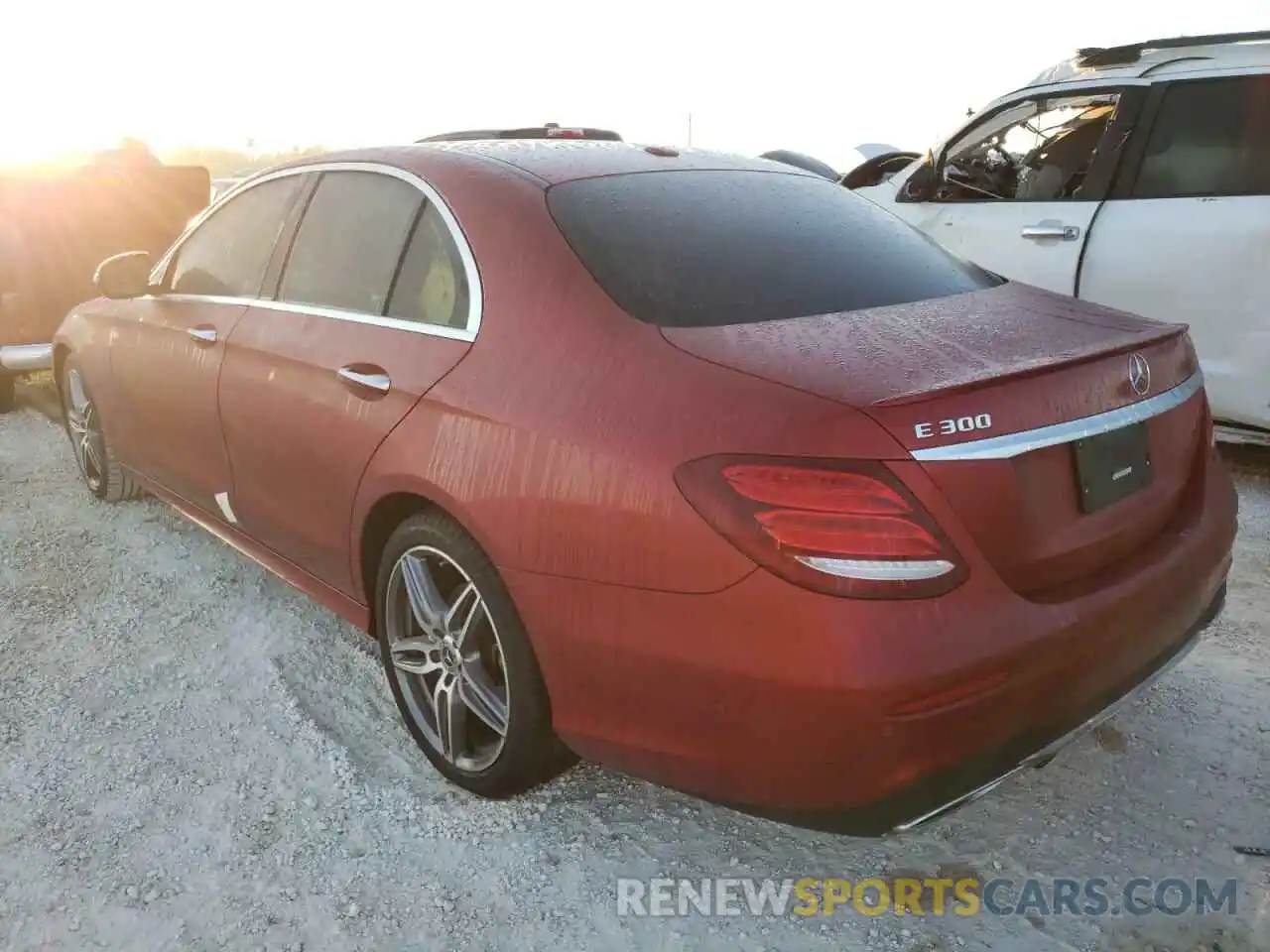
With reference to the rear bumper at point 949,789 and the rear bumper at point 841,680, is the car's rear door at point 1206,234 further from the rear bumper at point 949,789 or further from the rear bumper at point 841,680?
the rear bumper at point 949,789

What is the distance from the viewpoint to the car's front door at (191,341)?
346cm

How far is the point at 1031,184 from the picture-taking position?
549 centimetres

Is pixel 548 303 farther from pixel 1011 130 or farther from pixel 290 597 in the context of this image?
pixel 1011 130

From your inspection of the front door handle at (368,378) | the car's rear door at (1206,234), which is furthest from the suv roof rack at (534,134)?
the car's rear door at (1206,234)

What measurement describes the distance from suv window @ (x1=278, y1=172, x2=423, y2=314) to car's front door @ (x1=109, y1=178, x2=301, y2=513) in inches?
8.1

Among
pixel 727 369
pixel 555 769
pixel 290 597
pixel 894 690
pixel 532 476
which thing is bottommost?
pixel 290 597

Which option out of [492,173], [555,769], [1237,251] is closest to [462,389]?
[492,173]

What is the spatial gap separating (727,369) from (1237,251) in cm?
347

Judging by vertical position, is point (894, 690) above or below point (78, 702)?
above

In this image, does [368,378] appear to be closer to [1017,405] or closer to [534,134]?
[534,134]

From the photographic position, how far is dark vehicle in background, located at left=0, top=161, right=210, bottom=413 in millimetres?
6461

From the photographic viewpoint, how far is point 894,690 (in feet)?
5.89

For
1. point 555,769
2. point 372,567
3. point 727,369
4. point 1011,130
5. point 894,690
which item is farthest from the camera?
point 1011,130

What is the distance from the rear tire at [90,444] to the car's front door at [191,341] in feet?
1.47
